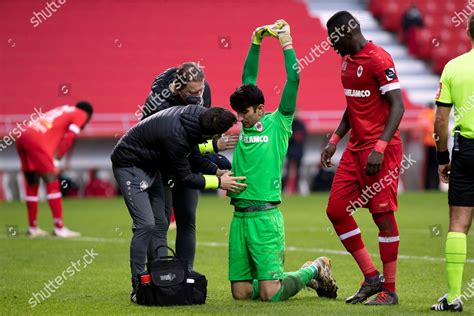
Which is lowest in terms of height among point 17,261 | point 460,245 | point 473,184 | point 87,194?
point 87,194

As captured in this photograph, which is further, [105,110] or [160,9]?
[160,9]

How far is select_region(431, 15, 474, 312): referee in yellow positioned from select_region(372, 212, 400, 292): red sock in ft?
1.89

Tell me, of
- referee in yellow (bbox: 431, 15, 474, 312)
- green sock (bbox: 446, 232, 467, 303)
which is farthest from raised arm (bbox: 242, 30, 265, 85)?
green sock (bbox: 446, 232, 467, 303)

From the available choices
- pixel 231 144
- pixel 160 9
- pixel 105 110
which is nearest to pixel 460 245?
pixel 231 144

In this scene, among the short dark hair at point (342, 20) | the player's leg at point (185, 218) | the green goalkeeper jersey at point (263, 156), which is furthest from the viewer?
the player's leg at point (185, 218)

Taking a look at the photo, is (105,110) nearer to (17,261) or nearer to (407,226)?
(407,226)

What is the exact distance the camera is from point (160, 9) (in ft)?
94.3

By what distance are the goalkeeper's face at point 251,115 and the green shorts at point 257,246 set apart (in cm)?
72

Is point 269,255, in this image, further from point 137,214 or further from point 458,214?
point 458,214

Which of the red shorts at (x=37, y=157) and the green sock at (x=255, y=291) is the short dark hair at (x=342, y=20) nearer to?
the green sock at (x=255, y=291)

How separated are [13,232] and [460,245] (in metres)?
9.26

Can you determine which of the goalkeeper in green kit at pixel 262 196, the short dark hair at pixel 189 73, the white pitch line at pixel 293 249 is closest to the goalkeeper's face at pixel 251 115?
the goalkeeper in green kit at pixel 262 196

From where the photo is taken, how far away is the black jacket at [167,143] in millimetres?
7844

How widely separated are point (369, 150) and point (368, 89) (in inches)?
18.6
